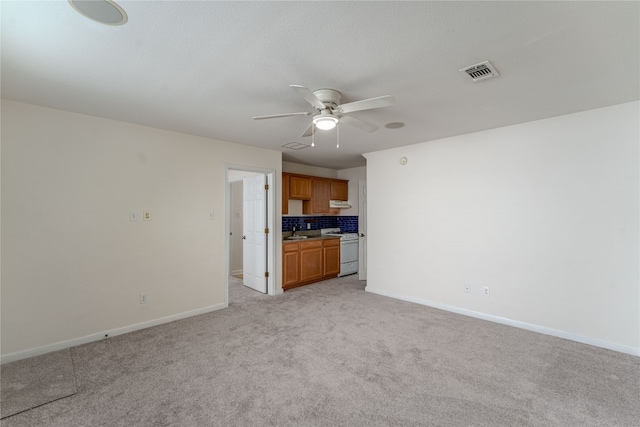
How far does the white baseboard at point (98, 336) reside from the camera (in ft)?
9.01

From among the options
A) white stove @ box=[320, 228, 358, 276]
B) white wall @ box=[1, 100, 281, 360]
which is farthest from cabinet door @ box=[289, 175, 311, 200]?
white wall @ box=[1, 100, 281, 360]

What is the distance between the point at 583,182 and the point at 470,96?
171 centimetres

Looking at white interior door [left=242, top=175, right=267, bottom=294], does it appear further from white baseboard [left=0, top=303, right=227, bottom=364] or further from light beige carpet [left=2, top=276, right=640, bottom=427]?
light beige carpet [left=2, top=276, right=640, bottom=427]

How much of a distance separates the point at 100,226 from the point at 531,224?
200 inches

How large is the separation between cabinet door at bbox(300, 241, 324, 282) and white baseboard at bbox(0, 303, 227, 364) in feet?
5.80

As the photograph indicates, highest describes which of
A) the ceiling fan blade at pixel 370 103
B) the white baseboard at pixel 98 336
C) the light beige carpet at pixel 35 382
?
the ceiling fan blade at pixel 370 103

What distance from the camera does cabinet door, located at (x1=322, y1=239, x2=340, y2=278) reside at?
5926 mm

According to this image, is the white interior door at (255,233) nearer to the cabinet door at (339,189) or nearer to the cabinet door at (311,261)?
the cabinet door at (311,261)

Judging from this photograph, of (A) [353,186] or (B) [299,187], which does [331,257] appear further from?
(A) [353,186]

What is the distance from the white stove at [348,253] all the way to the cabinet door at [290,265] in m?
1.25

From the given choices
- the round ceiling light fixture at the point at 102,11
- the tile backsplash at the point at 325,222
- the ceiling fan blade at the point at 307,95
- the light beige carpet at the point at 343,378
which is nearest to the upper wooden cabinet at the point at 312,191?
the tile backsplash at the point at 325,222

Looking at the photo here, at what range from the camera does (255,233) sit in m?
5.28

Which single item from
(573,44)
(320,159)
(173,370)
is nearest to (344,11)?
(573,44)

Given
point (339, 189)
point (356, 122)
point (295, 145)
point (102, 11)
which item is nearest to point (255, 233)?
point (295, 145)
